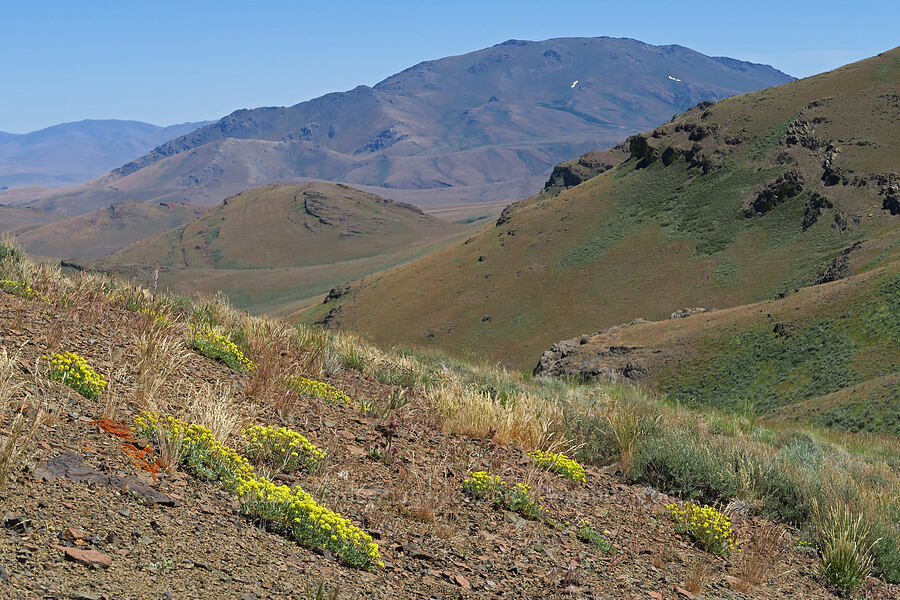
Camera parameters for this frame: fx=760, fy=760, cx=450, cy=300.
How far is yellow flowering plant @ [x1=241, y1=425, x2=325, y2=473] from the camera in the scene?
5855 millimetres

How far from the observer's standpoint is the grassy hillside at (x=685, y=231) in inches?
2180

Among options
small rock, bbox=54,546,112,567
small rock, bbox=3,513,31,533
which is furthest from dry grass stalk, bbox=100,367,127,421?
small rock, bbox=54,546,112,567

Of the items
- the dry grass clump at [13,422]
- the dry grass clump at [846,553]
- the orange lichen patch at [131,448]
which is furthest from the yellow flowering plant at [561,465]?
the dry grass clump at [13,422]

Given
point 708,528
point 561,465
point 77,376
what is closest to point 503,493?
point 561,465

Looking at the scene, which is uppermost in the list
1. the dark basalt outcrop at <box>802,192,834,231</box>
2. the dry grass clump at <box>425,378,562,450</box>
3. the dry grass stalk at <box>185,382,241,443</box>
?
the dark basalt outcrop at <box>802,192,834,231</box>

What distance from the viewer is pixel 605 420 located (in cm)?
860

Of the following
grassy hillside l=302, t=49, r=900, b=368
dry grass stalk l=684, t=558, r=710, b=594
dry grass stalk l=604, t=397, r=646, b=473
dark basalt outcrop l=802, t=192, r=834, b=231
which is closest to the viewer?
dry grass stalk l=684, t=558, r=710, b=594

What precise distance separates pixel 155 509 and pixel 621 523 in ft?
12.4

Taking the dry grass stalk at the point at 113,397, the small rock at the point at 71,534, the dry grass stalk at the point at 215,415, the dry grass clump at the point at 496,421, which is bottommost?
the dry grass clump at the point at 496,421

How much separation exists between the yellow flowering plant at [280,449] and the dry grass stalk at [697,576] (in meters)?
2.88

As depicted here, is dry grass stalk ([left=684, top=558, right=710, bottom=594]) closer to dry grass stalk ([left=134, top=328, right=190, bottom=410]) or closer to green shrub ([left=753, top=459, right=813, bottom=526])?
green shrub ([left=753, top=459, right=813, bottom=526])

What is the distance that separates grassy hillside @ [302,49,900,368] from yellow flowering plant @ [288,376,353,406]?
4177cm

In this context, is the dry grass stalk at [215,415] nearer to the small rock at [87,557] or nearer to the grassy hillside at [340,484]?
the grassy hillside at [340,484]

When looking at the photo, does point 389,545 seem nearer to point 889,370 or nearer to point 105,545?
point 105,545
